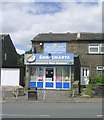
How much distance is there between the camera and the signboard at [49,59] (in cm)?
2952

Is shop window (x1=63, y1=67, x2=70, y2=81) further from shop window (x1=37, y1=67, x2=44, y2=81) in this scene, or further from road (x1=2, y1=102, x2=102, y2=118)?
road (x1=2, y1=102, x2=102, y2=118)

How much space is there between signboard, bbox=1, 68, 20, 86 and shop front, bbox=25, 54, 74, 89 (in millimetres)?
2973

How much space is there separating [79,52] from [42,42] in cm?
427

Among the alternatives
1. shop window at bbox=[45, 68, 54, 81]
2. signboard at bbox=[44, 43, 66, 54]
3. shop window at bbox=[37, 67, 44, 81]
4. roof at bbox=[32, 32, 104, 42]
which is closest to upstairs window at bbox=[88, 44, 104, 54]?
roof at bbox=[32, 32, 104, 42]

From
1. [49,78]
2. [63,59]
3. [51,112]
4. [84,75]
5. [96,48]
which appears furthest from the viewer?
[84,75]

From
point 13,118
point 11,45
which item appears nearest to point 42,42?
point 11,45

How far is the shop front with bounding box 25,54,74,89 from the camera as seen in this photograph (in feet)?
97.6

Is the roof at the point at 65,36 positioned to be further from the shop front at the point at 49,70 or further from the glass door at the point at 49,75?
the glass door at the point at 49,75

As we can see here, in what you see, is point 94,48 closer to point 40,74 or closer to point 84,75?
point 84,75

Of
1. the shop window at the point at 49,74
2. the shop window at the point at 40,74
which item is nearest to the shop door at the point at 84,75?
the shop window at the point at 49,74

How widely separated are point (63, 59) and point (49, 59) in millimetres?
1378

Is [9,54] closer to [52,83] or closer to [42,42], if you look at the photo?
[42,42]

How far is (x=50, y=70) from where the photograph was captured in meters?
30.8

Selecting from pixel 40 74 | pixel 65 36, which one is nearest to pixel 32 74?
pixel 40 74
